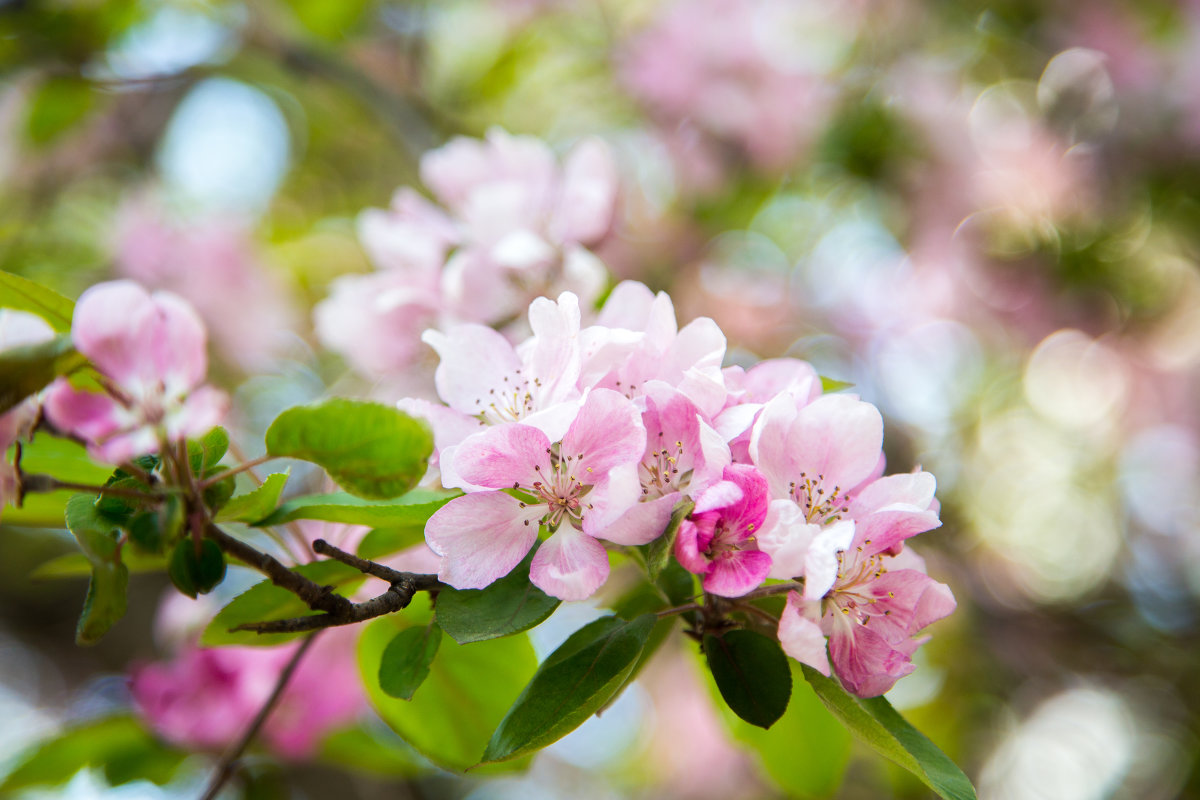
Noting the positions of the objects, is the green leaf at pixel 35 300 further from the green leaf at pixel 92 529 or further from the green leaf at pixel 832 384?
the green leaf at pixel 832 384

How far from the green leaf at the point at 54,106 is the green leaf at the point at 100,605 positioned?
185 centimetres

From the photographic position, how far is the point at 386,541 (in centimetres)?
84

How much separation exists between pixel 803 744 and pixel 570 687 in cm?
64

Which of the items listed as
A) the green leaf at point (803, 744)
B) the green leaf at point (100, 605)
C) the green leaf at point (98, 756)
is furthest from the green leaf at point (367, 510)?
the green leaf at point (98, 756)

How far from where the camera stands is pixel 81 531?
1.94 feet

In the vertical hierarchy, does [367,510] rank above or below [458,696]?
above

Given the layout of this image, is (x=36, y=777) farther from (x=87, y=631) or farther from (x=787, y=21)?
(x=787, y=21)

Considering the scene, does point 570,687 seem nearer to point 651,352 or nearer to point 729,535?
point 729,535

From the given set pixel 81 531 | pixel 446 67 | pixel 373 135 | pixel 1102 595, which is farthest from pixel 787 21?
pixel 81 531

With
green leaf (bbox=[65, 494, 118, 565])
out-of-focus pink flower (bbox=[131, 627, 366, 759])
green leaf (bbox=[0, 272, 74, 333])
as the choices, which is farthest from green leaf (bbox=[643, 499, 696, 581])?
out-of-focus pink flower (bbox=[131, 627, 366, 759])

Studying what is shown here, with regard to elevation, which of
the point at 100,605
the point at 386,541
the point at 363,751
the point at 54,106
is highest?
the point at 100,605

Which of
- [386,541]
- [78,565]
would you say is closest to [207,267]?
[78,565]

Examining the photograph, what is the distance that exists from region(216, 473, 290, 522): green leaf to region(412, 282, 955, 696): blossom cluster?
124 mm

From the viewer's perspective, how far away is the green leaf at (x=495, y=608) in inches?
24.5
